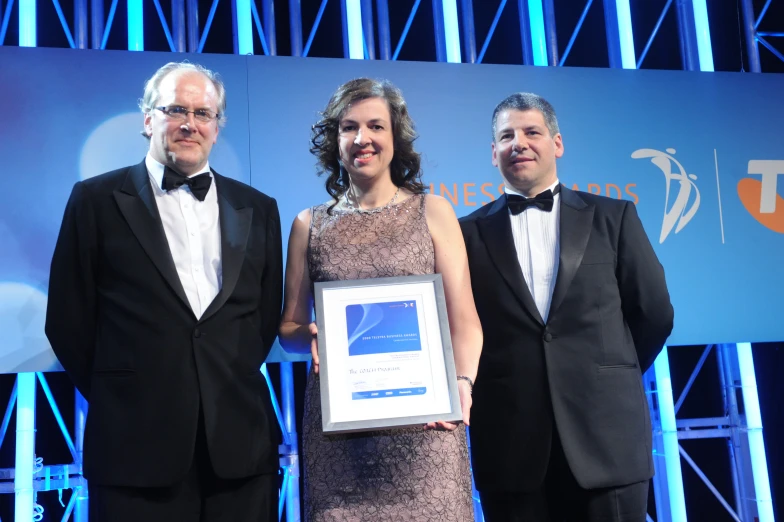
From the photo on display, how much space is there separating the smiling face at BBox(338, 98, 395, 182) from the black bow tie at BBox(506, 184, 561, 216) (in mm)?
505

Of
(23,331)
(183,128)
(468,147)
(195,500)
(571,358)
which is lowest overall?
(195,500)

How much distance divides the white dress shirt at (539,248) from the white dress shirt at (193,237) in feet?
3.13

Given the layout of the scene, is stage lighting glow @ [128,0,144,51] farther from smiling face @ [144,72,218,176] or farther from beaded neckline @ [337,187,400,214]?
beaded neckline @ [337,187,400,214]

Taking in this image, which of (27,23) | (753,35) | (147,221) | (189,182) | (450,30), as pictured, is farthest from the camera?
(753,35)

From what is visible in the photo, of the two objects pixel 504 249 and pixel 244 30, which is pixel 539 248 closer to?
pixel 504 249

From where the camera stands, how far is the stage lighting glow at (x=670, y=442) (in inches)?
150

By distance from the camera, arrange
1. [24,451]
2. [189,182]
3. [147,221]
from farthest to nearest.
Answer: [24,451] < [189,182] < [147,221]

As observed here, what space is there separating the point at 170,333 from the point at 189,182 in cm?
46

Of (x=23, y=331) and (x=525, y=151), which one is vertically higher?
(x=525, y=151)

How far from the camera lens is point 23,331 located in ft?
10.1

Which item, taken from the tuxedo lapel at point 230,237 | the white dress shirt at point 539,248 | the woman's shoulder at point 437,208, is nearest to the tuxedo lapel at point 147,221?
the tuxedo lapel at point 230,237

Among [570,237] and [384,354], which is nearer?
[384,354]

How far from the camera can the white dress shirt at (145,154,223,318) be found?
2033 millimetres

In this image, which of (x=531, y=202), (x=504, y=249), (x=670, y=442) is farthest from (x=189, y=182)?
(x=670, y=442)
